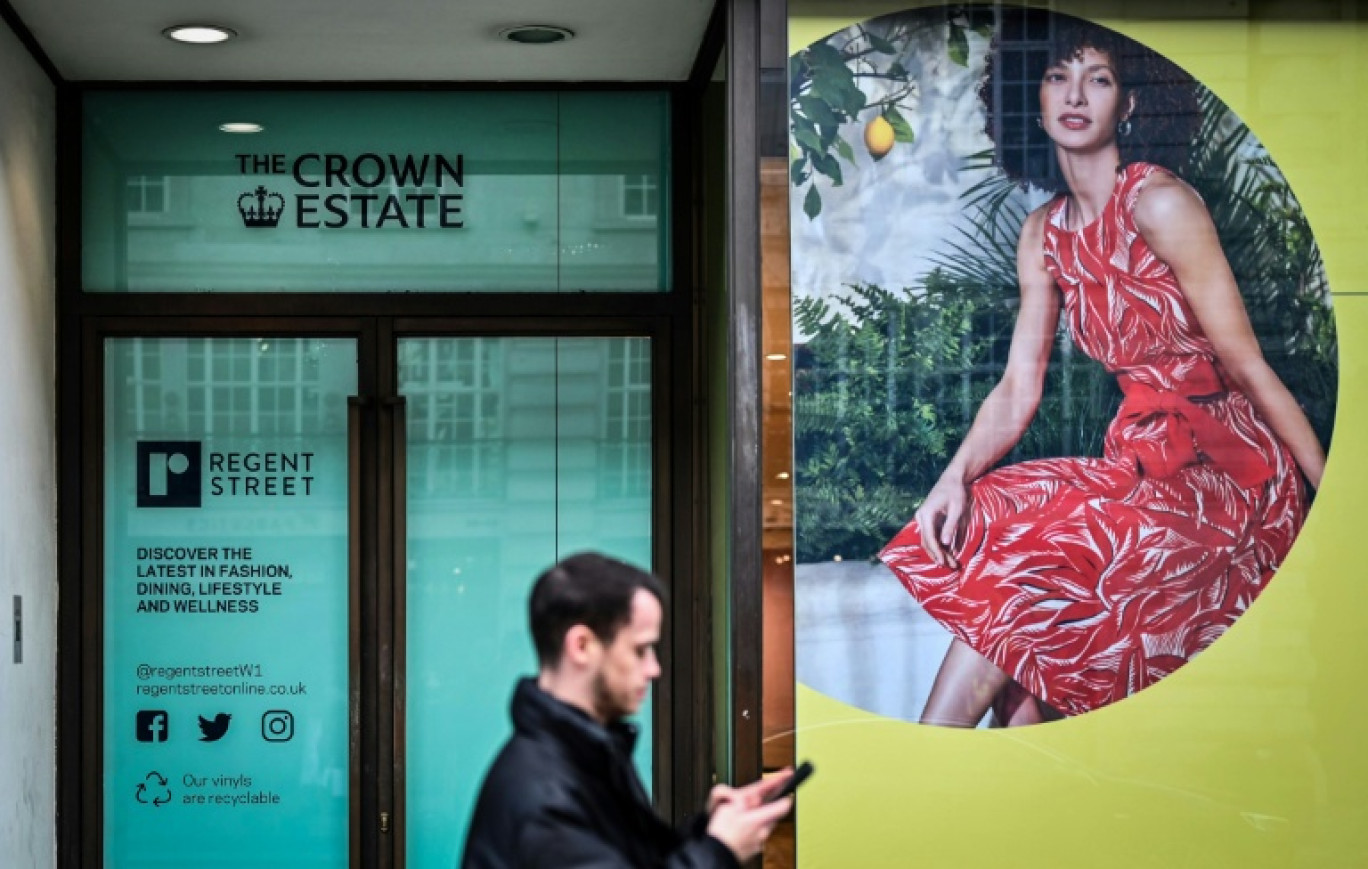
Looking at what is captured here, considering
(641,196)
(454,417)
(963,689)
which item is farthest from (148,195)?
(963,689)

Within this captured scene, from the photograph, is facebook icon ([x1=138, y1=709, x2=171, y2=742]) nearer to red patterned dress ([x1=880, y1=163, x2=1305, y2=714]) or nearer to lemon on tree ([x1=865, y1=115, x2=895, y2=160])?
red patterned dress ([x1=880, y1=163, x2=1305, y2=714])

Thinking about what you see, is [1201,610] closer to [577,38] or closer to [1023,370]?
[1023,370]

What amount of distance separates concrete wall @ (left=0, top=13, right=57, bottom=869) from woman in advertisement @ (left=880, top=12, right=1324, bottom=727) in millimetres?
2866

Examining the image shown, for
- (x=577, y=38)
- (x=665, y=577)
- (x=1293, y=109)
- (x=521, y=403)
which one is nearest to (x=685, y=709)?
(x=665, y=577)

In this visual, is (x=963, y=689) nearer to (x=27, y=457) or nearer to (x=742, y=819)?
(x=742, y=819)

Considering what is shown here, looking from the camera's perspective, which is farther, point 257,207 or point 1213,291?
point 257,207

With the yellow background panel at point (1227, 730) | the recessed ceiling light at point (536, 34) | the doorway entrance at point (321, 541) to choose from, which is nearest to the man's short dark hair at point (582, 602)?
the yellow background panel at point (1227, 730)

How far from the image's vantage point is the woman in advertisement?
5.28 m

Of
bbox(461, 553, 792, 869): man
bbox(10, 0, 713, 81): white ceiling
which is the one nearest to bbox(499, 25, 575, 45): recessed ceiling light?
bbox(10, 0, 713, 81): white ceiling

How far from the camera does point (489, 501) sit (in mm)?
6848

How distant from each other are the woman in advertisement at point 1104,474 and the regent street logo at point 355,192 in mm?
2291

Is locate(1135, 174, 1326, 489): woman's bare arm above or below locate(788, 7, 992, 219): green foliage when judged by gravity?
below

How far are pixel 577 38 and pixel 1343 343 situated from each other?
8.55ft

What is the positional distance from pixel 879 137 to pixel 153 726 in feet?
11.3
